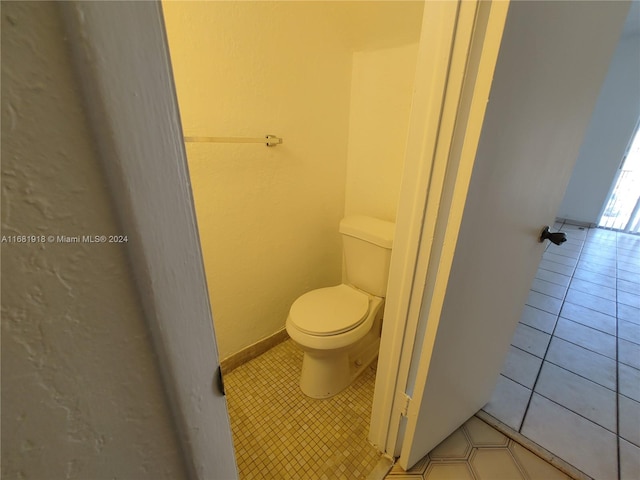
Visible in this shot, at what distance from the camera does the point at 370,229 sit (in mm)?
1441

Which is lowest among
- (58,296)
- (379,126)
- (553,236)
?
(553,236)

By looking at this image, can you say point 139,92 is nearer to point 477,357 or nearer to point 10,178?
point 10,178

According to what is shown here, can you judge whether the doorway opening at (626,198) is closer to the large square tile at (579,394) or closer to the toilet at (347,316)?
the large square tile at (579,394)

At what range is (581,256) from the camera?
9.73ft

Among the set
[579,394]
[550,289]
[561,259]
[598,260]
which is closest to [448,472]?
[579,394]

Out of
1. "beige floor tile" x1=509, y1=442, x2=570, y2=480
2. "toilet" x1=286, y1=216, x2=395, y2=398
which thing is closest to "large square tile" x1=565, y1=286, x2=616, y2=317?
"beige floor tile" x1=509, y1=442, x2=570, y2=480

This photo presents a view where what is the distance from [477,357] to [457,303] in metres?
0.41

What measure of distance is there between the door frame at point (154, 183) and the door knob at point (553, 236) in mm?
1111

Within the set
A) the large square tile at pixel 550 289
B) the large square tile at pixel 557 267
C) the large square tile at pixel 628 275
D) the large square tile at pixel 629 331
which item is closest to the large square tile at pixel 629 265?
the large square tile at pixel 628 275

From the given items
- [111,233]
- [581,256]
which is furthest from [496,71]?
[581,256]

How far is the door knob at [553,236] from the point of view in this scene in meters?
0.93

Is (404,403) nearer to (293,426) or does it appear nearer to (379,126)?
(293,426)

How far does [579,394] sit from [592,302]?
3.78ft

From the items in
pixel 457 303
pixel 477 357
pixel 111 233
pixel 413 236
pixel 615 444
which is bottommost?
pixel 615 444
